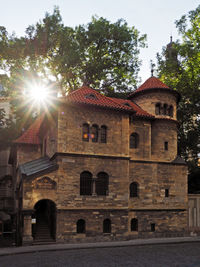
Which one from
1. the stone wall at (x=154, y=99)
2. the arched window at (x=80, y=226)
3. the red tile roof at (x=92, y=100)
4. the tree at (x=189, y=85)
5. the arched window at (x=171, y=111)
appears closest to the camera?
the arched window at (x=80, y=226)

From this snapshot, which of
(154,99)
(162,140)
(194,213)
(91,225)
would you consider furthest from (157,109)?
(91,225)

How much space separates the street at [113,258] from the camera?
14.2 m

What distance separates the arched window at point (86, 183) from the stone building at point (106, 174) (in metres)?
0.07

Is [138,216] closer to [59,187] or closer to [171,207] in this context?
[171,207]

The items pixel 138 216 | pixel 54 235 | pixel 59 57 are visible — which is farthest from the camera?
pixel 59 57

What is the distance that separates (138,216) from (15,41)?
23.6 metres

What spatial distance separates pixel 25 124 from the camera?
37469 mm

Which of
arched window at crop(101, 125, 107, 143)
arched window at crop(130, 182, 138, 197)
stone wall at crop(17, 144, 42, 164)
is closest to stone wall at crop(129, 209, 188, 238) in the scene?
arched window at crop(130, 182, 138, 197)

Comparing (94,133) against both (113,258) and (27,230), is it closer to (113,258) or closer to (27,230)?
(27,230)

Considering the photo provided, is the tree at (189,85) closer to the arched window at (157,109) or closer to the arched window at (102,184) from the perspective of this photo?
the arched window at (157,109)

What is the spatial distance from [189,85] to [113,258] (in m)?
24.3

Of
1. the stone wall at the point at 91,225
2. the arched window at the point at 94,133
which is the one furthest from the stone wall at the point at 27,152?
the stone wall at the point at 91,225

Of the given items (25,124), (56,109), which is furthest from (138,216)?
(25,124)

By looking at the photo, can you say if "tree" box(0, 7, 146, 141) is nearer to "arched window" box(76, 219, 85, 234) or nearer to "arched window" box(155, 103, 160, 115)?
"arched window" box(155, 103, 160, 115)
